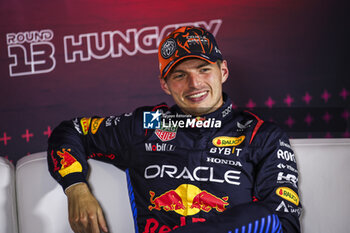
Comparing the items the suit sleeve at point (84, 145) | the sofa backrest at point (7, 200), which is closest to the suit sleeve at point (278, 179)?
the suit sleeve at point (84, 145)

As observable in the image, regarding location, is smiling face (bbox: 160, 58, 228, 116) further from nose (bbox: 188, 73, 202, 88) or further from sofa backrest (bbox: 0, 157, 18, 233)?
sofa backrest (bbox: 0, 157, 18, 233)

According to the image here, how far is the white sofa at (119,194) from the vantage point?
140 cm

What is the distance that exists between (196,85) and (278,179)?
464 mm

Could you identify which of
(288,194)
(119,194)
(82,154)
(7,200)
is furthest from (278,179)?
(7,200)

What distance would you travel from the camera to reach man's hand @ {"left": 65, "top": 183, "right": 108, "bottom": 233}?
1.28m

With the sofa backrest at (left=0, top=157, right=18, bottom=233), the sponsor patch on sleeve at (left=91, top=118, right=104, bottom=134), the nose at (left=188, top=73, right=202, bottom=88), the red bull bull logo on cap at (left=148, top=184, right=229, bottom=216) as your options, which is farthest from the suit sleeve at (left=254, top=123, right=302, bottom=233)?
the sofa backrest at (left=0, top=157, right=18, bottom=233)

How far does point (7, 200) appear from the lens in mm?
1433

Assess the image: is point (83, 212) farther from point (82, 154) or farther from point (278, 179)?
point (278, 179)

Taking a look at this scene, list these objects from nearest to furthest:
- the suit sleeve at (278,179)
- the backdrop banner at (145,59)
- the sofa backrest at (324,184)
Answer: the suit sleeve at (278,179) → the sofa backrest at (324,184) → the backdrop banner at (145,59)

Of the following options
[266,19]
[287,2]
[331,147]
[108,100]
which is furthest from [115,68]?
[331,147]

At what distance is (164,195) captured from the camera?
1366mm

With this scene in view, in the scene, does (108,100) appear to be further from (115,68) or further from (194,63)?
(194,63)

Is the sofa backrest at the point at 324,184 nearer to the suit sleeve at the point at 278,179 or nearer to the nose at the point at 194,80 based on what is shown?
the suit sleeve at the point at 278,179

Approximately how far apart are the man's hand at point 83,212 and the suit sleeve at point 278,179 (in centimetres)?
57
